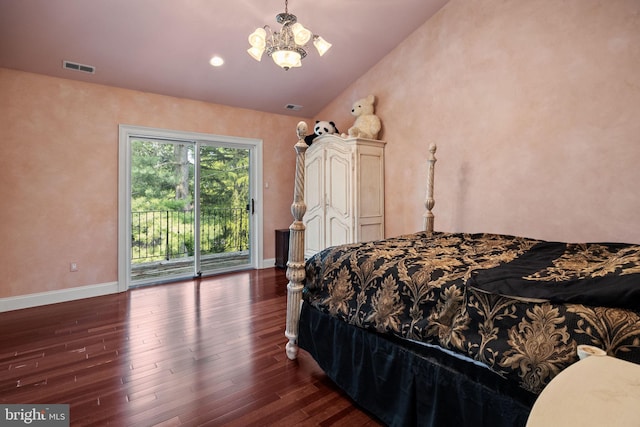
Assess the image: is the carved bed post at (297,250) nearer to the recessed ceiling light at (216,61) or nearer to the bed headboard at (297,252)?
the bed headboard at (297,252)

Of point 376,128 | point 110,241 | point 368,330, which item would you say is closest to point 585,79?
point 376,128

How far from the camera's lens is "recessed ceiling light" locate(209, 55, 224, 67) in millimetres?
3658

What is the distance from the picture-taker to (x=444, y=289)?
1.39 m

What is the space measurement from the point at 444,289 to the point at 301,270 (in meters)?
1.01

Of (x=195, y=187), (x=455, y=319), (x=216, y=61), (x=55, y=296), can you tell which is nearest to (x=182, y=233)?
(x=195, y=187)

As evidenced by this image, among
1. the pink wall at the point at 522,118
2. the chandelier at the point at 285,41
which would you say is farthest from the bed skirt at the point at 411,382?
the pink wall at the point at 522,118

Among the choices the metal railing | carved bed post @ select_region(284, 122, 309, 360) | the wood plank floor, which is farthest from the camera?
the metal railing

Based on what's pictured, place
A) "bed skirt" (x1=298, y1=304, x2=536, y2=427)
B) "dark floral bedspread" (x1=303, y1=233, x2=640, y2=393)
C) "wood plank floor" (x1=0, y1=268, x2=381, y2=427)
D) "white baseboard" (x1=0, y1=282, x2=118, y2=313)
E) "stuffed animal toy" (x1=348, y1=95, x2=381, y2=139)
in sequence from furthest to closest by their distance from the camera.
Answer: "stuffed animal toy" (x1=348, y1=95, x2=381, y2=139) < "white baseboard" (x1=0, y1=282, x2=118, y2=313) < "wood plank floor" (x1=0, y1=268, x2=381, y2=427) < "bed skirt" (x1=298, y1=304, x2=536, y2=427) < "dark floral bedspread" (x1=303, y1=233, x2=640, y2=393)

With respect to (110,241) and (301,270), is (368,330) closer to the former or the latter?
(301,270)

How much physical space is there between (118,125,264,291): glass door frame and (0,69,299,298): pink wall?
0.24ft

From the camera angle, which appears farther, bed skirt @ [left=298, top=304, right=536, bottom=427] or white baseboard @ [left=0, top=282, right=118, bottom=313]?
white baseboard @ [left=0, top=282, right=118, bottom=313]

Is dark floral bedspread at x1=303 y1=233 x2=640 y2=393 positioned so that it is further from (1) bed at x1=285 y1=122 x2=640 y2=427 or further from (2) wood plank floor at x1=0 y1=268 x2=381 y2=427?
(2) wood plank floor at x1=0 y1=268 x2=381 y2=427

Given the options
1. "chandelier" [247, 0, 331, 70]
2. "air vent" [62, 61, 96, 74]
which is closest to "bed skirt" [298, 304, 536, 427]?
"chandelier" [247, 0, 331, 70]

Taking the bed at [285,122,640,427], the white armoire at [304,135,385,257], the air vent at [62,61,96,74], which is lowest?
the bed at [285,122,640,427]
